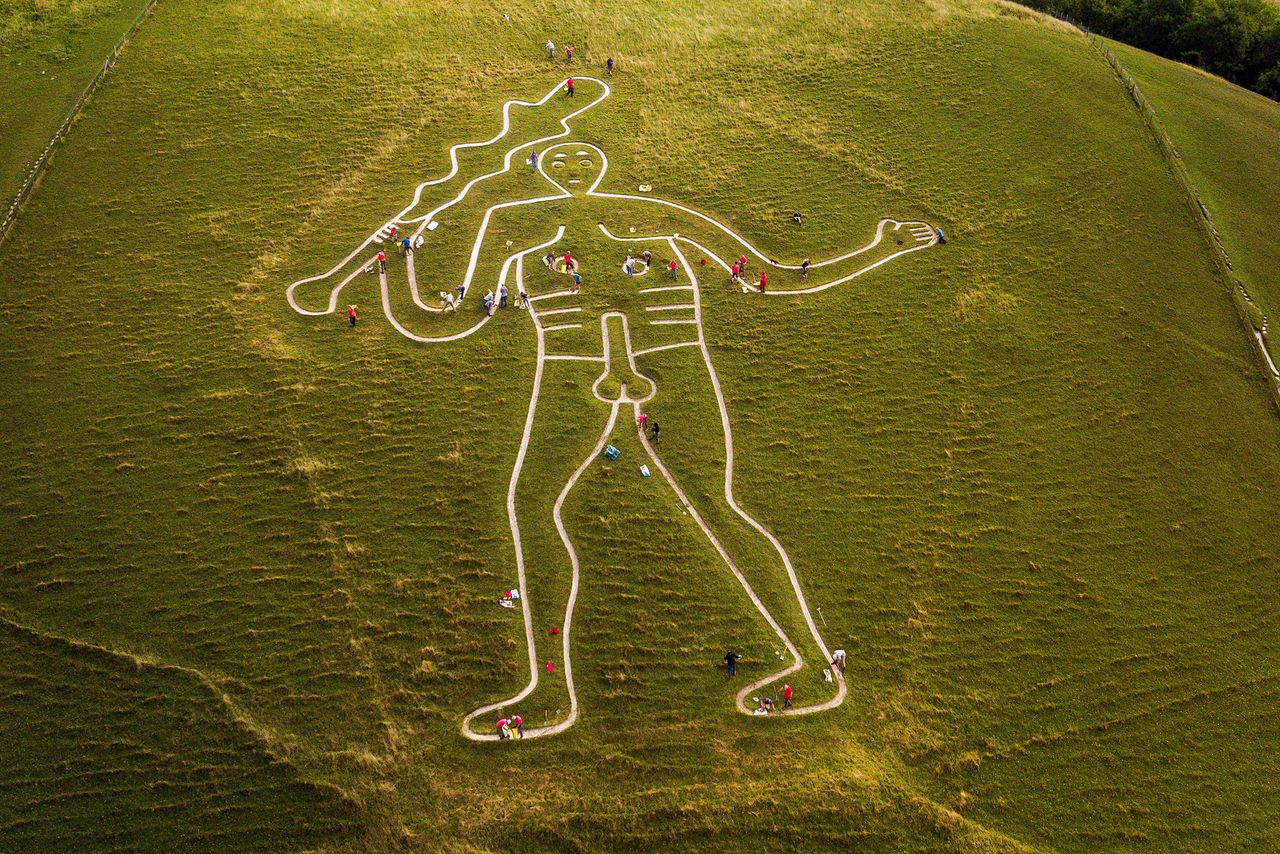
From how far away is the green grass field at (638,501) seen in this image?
45.1 m

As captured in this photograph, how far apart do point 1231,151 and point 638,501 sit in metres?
74.9

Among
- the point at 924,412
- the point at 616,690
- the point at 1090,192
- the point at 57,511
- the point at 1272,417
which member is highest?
the point at 1090,192

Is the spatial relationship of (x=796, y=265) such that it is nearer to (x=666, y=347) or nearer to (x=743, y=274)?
(x=743, y=274)

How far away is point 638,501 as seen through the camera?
56688 mm

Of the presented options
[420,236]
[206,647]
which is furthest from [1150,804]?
[420,236]

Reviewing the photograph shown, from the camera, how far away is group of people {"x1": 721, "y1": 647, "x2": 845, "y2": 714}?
48000 mm

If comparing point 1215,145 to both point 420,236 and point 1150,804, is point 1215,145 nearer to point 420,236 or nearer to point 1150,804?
point 1150,804

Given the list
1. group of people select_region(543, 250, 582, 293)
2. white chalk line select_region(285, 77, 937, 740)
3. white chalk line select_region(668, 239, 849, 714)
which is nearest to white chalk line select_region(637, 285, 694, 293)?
white chalk line select_region(285, 77, 937, 740)

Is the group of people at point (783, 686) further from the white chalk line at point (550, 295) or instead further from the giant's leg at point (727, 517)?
the white chalk line at point (550, 295)

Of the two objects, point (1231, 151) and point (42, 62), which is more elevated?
point (1231, 151)

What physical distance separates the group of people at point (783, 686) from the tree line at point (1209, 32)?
9862 centimetres

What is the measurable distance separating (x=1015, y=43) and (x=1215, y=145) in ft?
79.4

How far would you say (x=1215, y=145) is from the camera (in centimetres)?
8819

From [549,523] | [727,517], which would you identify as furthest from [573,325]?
[727,517]
